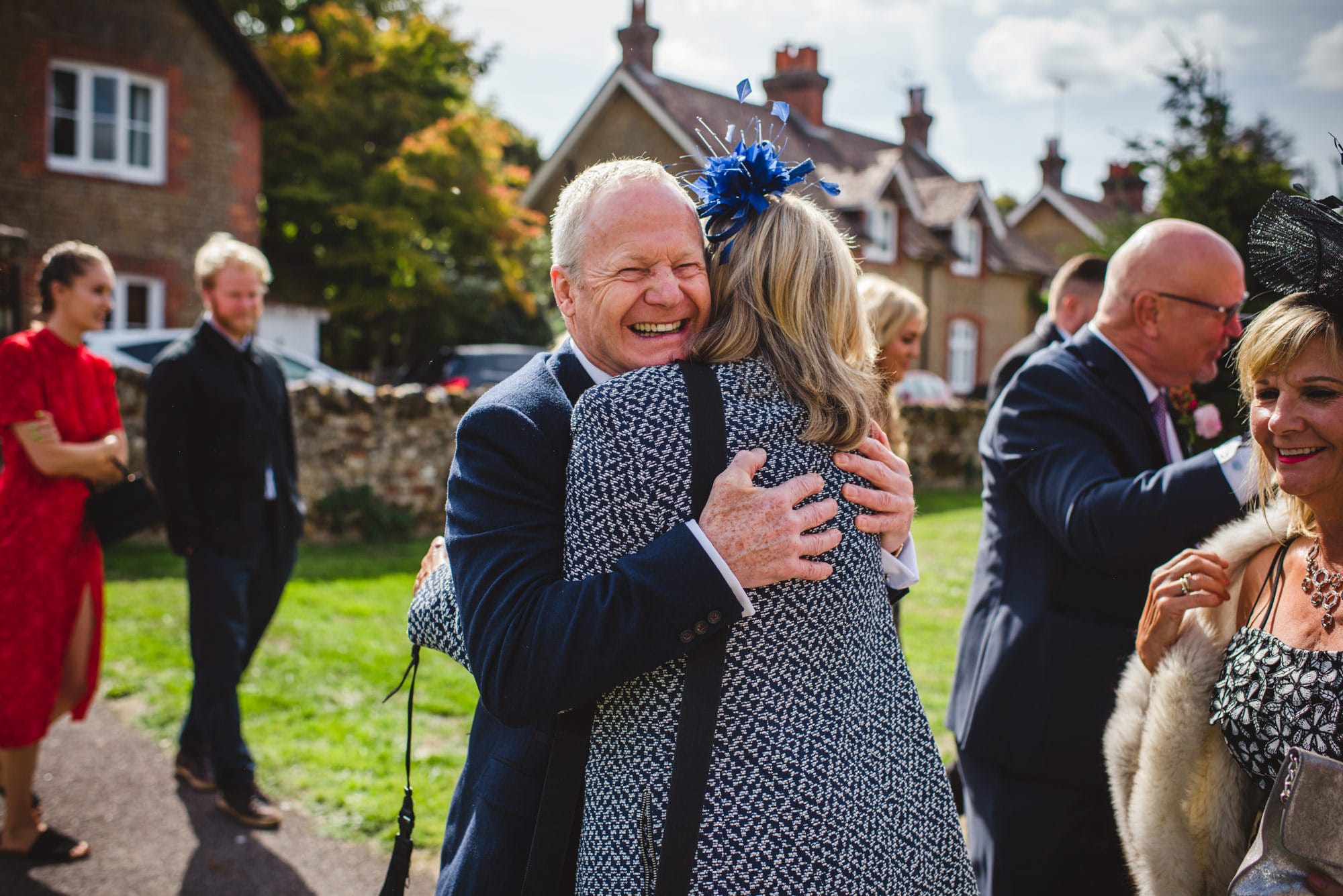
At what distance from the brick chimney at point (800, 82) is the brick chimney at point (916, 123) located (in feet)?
22.0

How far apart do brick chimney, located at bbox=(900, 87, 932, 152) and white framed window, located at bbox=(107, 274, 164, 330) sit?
994 inches

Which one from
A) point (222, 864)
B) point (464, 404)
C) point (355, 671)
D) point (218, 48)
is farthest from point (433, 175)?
point (222, 864)

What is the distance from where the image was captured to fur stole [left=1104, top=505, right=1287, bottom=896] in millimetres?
2248

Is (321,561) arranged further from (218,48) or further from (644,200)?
(218,48)

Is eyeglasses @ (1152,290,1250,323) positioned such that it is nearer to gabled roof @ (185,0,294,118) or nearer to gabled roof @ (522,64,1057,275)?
gabled roof @ (522,64,1057,275)

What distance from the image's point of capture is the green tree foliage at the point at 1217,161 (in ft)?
22.7

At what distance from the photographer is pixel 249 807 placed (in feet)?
14.8

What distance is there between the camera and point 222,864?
163 inches

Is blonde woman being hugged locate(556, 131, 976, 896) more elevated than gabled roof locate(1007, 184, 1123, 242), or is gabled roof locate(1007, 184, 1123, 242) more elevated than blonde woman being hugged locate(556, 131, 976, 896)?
gabled roof locate(1007, 184, 1123, 242)

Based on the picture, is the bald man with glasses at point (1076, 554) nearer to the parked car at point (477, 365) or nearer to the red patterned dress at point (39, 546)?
the red patterned dress at point (39, 546)

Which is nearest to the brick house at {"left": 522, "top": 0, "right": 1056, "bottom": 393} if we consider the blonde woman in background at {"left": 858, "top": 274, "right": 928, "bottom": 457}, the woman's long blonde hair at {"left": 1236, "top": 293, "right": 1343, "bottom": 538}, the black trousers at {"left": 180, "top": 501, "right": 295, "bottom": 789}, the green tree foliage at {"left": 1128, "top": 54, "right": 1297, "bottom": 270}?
the green tree foliage at {"left": 1128, "top": 54, "right": 1297, "bottom": 270}

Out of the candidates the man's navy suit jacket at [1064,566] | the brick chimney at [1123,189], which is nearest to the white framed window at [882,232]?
the brick chimney at [1123,189]

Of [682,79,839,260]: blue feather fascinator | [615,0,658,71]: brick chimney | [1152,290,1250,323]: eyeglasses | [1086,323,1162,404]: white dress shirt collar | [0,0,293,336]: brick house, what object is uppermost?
[615,0,658,71]: brick chimney

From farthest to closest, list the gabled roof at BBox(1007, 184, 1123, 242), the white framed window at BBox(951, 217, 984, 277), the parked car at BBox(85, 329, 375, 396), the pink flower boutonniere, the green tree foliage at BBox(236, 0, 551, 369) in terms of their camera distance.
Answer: the gabled roof at BBox(1007, 184, 1123, 242), the white framed window at BBox(951, 217, 984, 277), the green tree foliage at BBox(236, 0, 551, 369), the parked car at BBox(85, 329, 375, 396), the pink flower boutonniere
